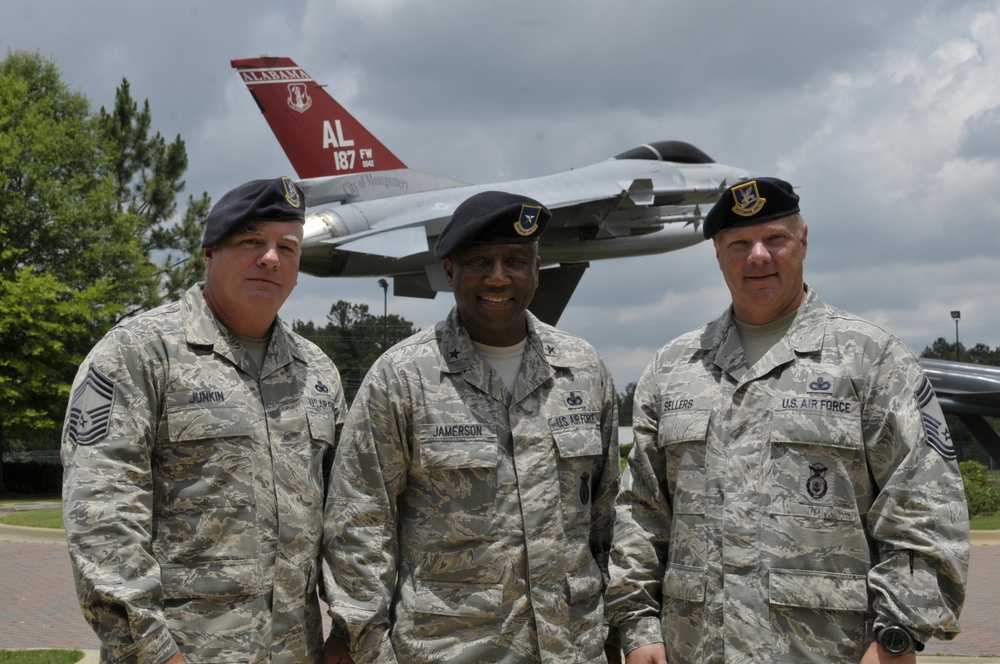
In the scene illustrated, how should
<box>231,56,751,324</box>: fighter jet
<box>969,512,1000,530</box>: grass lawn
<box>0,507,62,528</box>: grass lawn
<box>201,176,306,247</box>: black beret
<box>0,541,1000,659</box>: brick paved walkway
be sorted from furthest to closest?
<box>231,56,751,324</box>: fighter jet, <box>0,507,62,528</box>: grass lawn, <box>969,512,1000,530</box>: grass lawn, <box>0,541,1000,659</box>: brick paved walkway, <box>201,176,306,247</box>: black beret

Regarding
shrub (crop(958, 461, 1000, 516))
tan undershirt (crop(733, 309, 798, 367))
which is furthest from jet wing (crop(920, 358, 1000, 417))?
tan undershirt (crop(733, 309, 798, 367))

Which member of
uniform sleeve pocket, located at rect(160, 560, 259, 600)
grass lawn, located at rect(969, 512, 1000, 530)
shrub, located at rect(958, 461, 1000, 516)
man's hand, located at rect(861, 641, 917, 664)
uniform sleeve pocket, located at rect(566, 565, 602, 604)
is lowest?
grass lawn, located at rect(969, 512, 1000, 530)

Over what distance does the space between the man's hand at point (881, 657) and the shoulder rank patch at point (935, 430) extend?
23.1 inches

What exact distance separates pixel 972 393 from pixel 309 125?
16.5 m

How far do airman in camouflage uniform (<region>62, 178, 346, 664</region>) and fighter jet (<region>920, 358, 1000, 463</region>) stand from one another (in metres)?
12.9

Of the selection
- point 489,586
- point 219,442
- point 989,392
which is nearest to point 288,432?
point 219,442

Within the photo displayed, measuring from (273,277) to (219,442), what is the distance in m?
0.59

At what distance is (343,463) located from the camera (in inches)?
123

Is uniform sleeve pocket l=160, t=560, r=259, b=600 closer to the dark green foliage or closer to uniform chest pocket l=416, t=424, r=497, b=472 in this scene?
uniform chest pocket l=416, t=424, r=497, b=472

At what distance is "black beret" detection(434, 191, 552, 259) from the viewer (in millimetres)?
3229

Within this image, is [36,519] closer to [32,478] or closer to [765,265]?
[32,478]

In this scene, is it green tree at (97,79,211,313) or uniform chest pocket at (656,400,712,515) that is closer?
uniform chest pocket at (656,400,712,515)

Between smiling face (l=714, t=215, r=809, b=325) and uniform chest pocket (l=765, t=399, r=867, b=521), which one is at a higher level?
smiling face (l=714, t=215, r=809, b=325)

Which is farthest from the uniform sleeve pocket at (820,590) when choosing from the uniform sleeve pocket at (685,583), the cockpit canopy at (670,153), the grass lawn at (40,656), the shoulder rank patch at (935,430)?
the cockpit canopy at (670,153)
